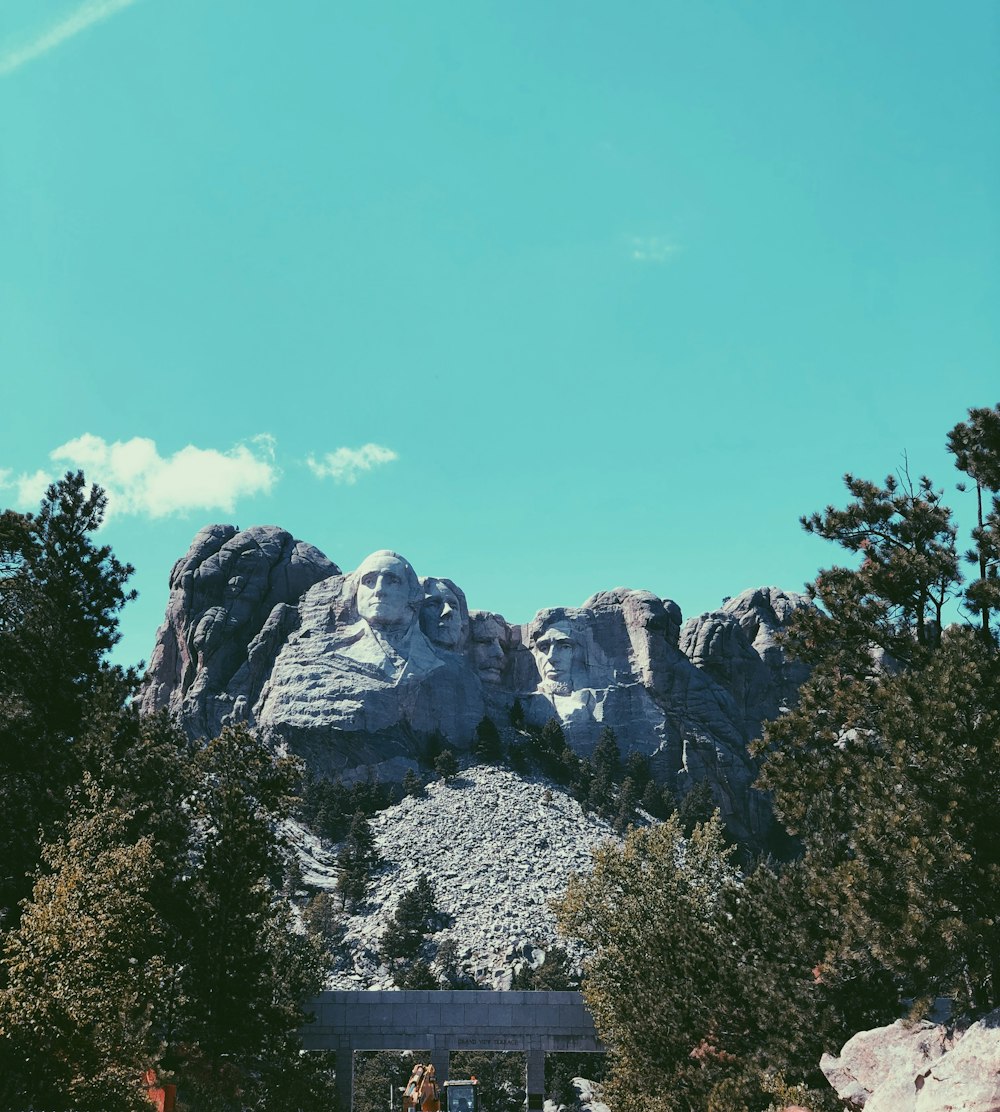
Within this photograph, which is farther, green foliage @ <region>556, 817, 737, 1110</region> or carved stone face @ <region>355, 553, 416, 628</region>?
carved stone face @ <region>355, 553, 416, 628</region>

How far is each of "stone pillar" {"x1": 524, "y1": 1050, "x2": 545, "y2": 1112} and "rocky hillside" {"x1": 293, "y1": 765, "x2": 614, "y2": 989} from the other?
2201 centimetres

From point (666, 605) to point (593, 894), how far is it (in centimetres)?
7501

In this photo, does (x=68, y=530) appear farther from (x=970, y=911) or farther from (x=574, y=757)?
(x=574, y=757)

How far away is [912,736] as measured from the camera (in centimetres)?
1752

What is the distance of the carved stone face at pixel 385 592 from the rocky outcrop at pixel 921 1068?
85.7 metres

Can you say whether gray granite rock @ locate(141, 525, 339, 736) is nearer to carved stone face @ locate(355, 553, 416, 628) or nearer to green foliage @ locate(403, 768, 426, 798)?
carved stone face @ locate(355, 553, 416, 628)

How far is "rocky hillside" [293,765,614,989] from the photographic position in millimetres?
69688

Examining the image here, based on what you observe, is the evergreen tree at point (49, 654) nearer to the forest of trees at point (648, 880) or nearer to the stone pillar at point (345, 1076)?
the forest of trees at point (648, 880)

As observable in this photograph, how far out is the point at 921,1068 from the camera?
619 inches

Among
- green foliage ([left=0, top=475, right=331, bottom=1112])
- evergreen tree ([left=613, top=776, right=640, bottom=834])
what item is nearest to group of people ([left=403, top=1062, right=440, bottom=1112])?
green foliage ([left=0, top=475, right=331, bottom=1112])

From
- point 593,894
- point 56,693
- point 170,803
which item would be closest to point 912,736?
point 170,803

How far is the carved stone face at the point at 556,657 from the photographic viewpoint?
112m

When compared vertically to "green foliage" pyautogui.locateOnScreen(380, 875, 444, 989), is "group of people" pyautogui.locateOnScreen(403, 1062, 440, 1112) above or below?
below

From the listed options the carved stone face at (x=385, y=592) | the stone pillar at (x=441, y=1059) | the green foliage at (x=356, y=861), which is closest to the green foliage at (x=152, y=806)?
the stone pillar at (x=441, y=1059)
